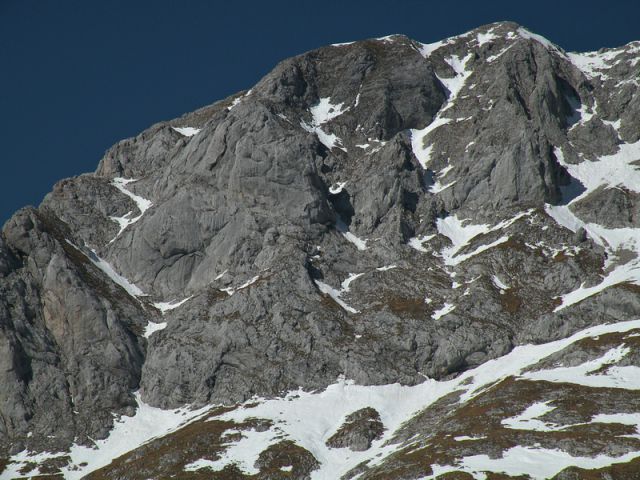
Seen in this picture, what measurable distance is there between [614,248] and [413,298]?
3850 centimetres

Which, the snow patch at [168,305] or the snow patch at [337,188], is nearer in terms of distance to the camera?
the snow patch at [168,305]

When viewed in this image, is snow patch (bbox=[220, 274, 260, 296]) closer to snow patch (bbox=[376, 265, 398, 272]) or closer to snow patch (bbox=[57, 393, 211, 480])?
Answer: snow patch (bbox=[376, 265, 398, 272])

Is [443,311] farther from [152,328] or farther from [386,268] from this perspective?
[152,328]

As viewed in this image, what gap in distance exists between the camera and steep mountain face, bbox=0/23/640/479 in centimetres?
12188

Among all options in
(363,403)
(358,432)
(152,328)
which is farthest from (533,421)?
(152,328)

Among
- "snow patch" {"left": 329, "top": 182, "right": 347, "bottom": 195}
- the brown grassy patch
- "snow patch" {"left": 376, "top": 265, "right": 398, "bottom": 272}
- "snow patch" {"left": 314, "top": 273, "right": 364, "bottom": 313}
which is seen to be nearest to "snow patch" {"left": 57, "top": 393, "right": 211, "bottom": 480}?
"snow patch" {"left": 314, "top": 273, "right": 364, "bottom": 313}

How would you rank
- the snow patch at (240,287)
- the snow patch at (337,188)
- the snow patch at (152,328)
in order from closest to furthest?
the snow patch at (240,287), the snow patch at (152,328), the snow patch at (337,188)

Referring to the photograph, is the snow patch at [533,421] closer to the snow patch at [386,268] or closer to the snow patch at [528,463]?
the snow patch at [528,463]

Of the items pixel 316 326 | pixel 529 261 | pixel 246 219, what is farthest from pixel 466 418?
pixel 246 219

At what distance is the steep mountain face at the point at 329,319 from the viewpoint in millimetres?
121875

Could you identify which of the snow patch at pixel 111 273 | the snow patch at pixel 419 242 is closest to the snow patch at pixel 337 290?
the snow patch at pixel 419 242

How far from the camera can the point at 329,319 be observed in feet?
506

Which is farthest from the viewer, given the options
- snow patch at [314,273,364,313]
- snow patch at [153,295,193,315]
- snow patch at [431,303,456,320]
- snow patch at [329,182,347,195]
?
snow patch at [329,182,347,195]

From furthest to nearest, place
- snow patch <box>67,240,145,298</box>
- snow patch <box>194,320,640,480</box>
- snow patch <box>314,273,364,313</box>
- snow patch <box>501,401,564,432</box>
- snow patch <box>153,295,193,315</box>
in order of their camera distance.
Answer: snow patch <box>67,240,145,298</box>
snow patch <box>153,295,193,315</box>
snow patch <box>314,273,364,313</box>
snow patch <box>194,320,640,480</box>
snow patch <box>501,401,564,432</box>
